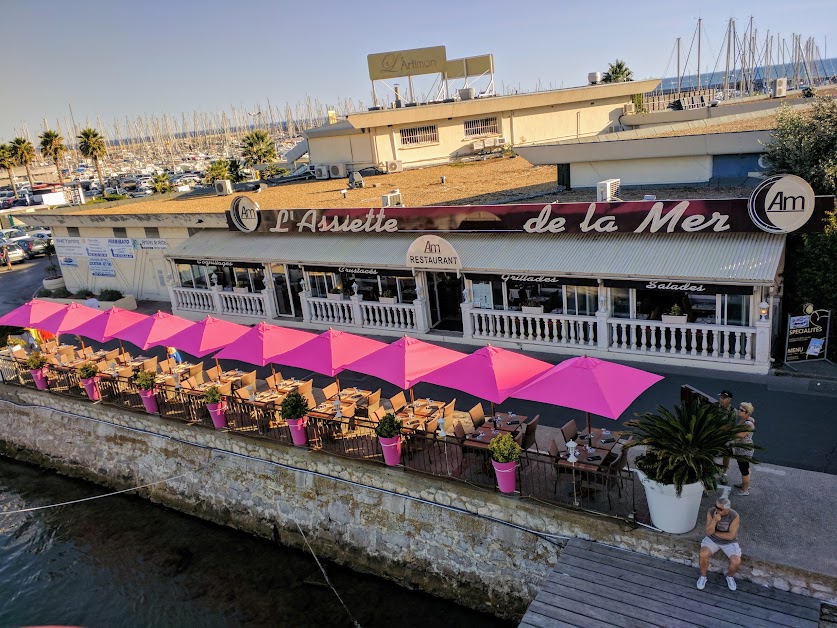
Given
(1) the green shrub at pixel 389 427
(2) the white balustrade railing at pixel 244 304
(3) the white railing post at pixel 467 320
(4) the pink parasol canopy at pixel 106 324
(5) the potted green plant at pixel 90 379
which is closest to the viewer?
(1) the green shrub at pixel 389 427

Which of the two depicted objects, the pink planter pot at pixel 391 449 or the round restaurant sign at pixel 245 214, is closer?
the pink planter pot at pixel 391 449

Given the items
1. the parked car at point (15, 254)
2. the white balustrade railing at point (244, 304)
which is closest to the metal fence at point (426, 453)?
the white balustrade railing at point (244, 304)

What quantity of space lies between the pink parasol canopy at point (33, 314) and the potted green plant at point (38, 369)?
1.48 meters

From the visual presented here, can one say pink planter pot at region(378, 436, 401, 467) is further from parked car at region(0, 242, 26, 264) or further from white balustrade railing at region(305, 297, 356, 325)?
parked car at region(0, 242, 26, 264)

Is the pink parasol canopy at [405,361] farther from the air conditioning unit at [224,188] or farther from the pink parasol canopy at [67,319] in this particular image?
the air conditioning unit at [224,188]

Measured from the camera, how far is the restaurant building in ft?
50.2

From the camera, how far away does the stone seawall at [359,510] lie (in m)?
11.5

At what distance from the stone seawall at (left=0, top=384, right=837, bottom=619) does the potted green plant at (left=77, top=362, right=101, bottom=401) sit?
40 cm

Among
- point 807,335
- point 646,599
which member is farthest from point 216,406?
point 807,335

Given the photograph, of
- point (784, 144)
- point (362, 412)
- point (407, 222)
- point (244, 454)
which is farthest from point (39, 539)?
point (784, 144)

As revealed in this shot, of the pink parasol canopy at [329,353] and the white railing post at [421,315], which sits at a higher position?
the pink parasol canopy at [329,353]

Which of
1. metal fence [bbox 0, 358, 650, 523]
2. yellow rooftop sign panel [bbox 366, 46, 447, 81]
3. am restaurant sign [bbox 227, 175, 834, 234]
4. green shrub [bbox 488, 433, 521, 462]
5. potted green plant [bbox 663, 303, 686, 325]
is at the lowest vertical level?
metal fence [bbox 0, 358, 650, 523]

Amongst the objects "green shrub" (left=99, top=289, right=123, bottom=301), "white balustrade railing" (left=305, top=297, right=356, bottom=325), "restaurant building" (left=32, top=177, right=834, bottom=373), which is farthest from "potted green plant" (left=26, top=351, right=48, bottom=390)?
"green shrub" (left=99, top=289, right=123, bottom=301)

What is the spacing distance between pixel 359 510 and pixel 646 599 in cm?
637
